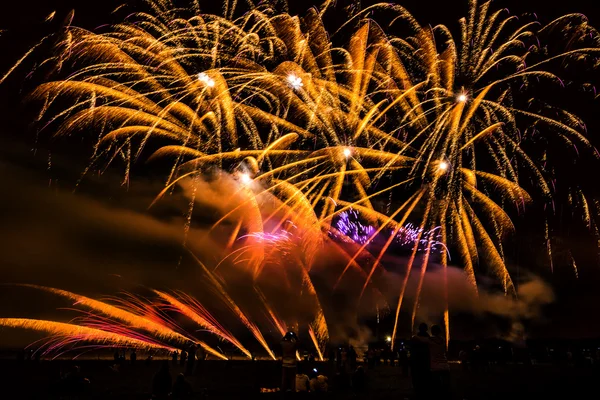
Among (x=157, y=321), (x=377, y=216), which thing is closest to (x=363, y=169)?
(x=377, y=216)

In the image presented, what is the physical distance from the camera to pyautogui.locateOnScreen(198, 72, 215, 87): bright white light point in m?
16.2

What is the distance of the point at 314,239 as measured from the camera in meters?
20.1

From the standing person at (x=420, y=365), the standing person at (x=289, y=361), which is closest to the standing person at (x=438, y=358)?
the standing person at (x=420, y=365)

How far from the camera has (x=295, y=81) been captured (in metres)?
16.2

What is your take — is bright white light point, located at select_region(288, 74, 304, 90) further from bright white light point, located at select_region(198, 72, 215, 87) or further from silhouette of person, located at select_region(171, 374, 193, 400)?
silhouette of person, located at select_region(171, 374, 193, 400)

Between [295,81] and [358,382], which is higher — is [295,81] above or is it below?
above

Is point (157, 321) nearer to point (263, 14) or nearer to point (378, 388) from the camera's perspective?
point (378, 388)

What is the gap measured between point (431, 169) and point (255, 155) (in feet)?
20.3

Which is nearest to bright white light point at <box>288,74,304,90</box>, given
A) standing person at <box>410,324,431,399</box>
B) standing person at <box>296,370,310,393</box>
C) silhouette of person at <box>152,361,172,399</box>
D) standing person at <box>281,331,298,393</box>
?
standing person at <box>281,331,298,393</box>

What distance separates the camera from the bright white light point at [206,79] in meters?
16.2

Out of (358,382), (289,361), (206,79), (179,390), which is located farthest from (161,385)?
(206,79)

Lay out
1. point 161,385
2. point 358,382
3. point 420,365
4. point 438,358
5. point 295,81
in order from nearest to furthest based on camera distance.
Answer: point 420,365, point 438,358, point 161,385, point 358,382, point 295,81

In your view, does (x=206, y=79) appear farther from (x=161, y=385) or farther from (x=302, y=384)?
(x=302, y=384)

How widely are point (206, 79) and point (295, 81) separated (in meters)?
3.01
